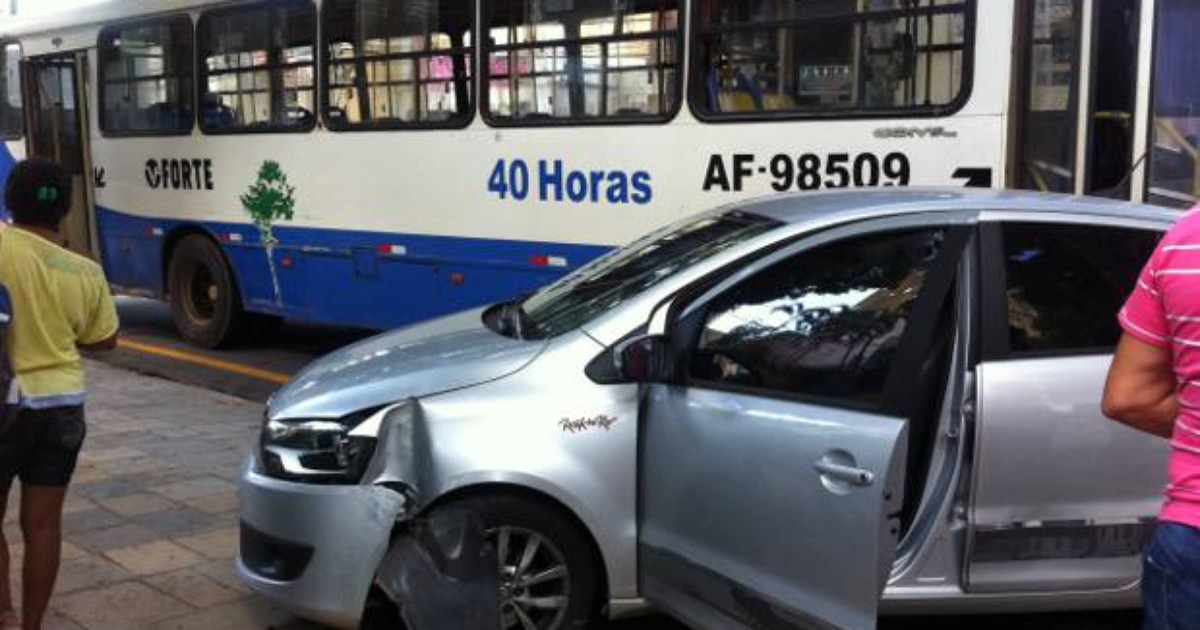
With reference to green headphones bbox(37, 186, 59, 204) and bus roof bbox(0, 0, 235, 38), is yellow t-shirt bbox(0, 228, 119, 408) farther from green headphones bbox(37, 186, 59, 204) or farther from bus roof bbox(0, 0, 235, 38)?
bus roof bbox(0, 0, 235, 38)

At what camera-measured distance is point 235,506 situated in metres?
5.48

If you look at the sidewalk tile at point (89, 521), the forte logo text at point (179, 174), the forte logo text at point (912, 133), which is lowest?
the sidewalk tile at point (89, 521)

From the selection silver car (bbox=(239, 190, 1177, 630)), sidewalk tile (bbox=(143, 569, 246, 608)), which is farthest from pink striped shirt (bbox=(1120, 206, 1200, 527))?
sidewalk tile (bbox=(143, 569, 246, 608))

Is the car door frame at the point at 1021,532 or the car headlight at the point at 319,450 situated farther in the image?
the car headlight at the point at 319,450

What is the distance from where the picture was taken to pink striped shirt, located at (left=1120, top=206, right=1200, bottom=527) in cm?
195

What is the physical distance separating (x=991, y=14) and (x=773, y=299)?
264 cm

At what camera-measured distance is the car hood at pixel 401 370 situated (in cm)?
364

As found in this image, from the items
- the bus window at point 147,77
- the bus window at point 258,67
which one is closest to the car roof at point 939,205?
the bus window at point 258,67

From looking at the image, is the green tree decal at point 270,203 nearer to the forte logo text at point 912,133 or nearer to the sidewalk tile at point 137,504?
the sidewalk tile at point 137,504

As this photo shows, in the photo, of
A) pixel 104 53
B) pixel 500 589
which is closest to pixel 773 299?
pixel 500 589

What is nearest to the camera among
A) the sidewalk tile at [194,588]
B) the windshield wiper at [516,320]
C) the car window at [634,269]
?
the car window at [634,269]

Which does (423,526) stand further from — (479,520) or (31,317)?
(31,317)

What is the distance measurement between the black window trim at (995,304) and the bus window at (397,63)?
4648 mm

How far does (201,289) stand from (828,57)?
6369 millimetres
